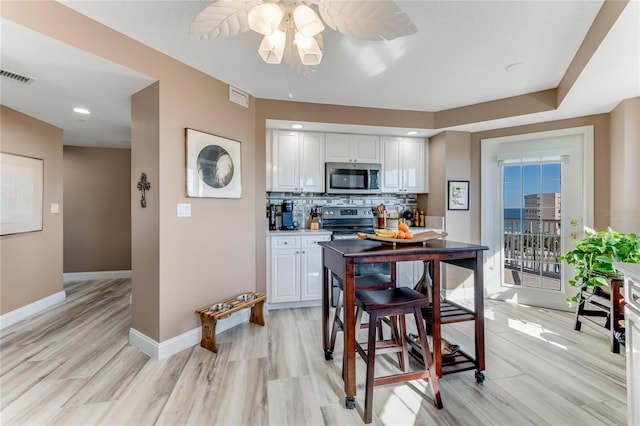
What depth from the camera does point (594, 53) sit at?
189 cm

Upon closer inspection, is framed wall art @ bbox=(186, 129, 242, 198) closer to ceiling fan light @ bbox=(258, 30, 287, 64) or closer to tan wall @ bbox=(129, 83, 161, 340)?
tan wall @ bbox=(129, 83, 161, 340)

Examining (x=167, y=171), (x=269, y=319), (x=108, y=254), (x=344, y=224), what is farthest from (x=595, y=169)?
(x=108, y=254)

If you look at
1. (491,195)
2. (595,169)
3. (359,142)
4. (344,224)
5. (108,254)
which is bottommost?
(108,254)

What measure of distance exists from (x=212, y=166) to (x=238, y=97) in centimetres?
82

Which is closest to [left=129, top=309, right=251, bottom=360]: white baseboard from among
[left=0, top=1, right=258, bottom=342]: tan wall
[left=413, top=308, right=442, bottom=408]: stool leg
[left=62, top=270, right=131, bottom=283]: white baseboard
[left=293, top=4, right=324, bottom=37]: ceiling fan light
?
[left=0, top=1, right=258, bottom=342]: tan wall

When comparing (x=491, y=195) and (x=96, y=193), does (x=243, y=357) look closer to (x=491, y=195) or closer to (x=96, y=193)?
(x=491, y=195)

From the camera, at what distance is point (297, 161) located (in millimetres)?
3549

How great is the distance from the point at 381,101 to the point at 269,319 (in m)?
2.76

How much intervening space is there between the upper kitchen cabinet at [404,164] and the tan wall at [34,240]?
4163mm

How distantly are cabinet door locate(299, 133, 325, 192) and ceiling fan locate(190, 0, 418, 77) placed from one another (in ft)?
7.28

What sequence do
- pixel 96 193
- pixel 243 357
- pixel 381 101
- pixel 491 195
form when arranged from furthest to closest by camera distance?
pixel 96 193, pixel 491 195, pixel 381 101, pixel 243 357

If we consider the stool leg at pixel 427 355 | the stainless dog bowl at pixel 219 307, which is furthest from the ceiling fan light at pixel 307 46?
the stainless dog bowl at pixel 219 307

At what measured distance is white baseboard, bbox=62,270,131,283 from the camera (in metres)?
4.43

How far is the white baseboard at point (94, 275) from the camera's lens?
4.43m
